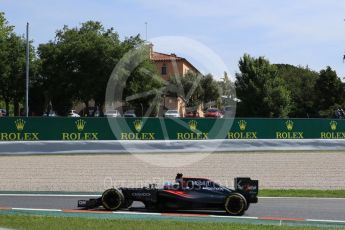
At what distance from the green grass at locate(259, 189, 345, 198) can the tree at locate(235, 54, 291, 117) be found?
52090 mm

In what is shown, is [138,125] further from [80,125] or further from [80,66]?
[80,66]

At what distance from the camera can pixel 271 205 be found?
13844mm

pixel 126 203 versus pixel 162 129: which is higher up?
pixel 162 129

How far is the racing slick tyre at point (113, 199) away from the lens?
12.0m

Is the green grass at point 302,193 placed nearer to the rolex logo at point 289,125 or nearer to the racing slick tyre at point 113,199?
the racing slick tyre at point 113,199

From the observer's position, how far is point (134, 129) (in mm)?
27125

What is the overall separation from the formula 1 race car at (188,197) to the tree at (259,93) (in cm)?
5726

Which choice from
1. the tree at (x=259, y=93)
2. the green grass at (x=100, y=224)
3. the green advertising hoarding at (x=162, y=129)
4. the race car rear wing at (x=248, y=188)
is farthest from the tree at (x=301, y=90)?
the green grass at (x=100, y=224)

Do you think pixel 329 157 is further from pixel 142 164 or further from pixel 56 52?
pixel 56 52

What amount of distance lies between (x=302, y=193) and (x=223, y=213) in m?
5.05

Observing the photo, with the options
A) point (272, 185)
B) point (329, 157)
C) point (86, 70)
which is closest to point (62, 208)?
point (272, 185)

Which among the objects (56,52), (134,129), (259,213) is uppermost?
(56,52)

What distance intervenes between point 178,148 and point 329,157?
7331mm

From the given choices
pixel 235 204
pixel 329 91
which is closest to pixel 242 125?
pixel 235 204
